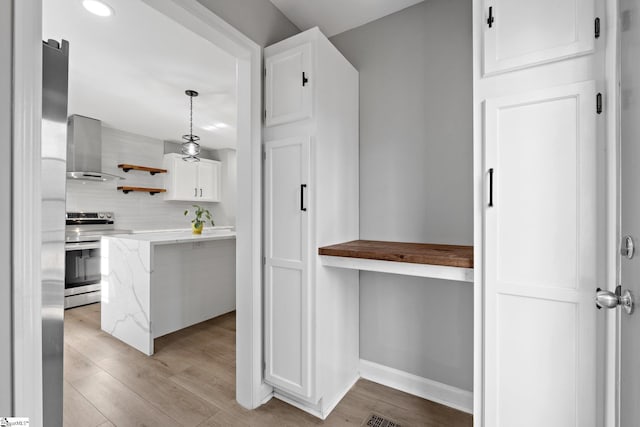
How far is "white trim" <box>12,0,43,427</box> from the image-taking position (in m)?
0.86

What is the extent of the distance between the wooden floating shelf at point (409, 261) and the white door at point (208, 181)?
4.80 m

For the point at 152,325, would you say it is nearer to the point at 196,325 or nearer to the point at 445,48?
the point at 196,325

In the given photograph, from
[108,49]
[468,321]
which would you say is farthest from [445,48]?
[108,49]

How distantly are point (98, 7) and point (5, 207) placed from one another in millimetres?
1781

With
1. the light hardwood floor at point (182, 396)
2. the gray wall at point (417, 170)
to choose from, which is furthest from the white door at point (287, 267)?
the gray wall at point (417, 170)

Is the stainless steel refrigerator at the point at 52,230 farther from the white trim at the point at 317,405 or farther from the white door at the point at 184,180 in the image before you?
the white door at the point at 184,180

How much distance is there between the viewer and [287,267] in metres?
1.76

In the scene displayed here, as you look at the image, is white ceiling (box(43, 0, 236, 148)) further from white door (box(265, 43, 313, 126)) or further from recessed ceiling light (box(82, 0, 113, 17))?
white door (box(265, 43, 313, 126))

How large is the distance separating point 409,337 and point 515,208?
1.20 metres

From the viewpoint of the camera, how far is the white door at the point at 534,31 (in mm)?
1072

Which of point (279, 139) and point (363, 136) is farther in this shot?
point (363, 136)

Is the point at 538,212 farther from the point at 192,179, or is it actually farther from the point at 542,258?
the point at 192,179

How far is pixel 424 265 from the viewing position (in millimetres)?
1436

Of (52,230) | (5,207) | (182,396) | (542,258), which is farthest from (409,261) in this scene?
(182,396)
